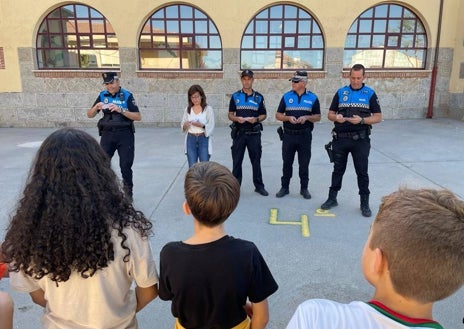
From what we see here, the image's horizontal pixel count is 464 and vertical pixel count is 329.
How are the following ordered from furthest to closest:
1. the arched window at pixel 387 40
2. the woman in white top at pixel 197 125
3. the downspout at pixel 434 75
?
1. the arched window at pixel 387 40
2. the downspout at pixel 434 75
3. the woman in white top at pixel 197 125

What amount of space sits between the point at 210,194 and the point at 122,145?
365cm

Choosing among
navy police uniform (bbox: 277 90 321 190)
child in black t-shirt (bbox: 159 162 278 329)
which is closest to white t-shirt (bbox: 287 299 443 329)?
child in black t-shirt (bbox: 159 162 278 329)

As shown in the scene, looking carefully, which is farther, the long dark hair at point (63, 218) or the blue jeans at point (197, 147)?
the blue jeans at point (197, 147)

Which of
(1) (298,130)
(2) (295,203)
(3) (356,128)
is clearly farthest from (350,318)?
(1) (298,130)

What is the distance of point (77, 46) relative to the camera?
1141 centimetres

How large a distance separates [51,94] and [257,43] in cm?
639

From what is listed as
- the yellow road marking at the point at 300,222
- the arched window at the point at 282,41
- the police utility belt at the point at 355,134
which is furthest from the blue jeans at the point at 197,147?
the arched window at the point at 282,41

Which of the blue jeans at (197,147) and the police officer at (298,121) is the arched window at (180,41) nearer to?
the blue jeans at (197,147)

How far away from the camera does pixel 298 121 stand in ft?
16.4

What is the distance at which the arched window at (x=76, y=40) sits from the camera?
442 inches

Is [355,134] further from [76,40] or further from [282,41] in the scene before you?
[76,40]

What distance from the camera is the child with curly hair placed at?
1435mm

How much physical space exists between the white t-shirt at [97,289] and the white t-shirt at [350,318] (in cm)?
76

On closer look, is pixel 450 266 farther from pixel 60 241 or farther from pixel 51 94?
pixel 51 94
